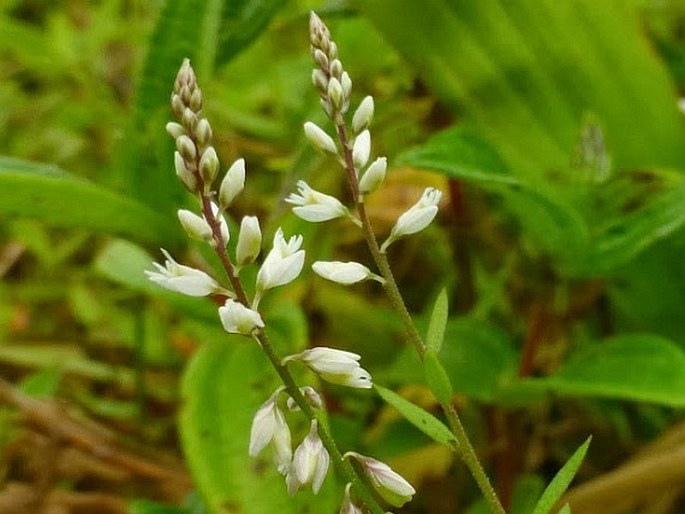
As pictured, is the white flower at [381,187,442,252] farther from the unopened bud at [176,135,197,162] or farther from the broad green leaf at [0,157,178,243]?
the broad green leaf at [0,157,178,243]

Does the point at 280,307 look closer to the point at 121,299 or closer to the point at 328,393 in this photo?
the point at 328,393

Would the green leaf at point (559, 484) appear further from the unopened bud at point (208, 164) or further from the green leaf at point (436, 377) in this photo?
the unopened bud at point (208, 164)

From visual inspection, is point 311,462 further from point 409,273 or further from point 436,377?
point 409,273

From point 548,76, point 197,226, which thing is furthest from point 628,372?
point 197,226

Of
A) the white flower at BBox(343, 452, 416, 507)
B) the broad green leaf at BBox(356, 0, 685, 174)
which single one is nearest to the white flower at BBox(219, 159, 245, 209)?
the white flower at BBox(343, 452, 416, 507)

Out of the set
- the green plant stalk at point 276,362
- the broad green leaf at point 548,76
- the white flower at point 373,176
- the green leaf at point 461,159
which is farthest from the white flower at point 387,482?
the broad green leaf at point 548,76

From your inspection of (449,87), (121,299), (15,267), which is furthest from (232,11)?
(15,267)
